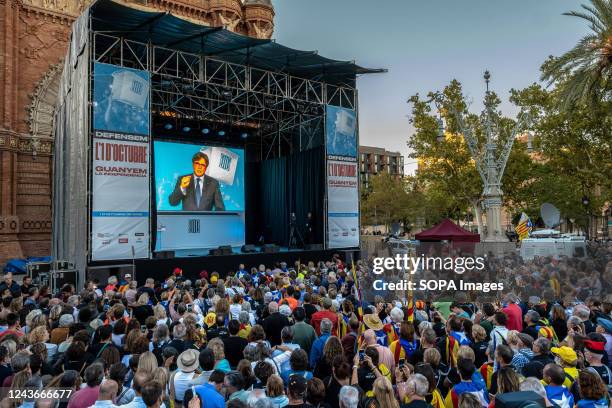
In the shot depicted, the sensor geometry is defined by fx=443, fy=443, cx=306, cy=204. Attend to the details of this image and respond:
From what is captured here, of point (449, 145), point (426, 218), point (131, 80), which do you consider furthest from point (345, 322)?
point (426, 218)

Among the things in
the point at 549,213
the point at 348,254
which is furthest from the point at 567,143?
the point at 348,254

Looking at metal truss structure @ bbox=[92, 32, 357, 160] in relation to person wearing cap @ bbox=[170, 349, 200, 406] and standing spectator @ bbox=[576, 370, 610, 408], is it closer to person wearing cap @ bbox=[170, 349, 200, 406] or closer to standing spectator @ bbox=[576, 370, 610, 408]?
person wearing cap @ bbox=[170, 349, 200, 406]

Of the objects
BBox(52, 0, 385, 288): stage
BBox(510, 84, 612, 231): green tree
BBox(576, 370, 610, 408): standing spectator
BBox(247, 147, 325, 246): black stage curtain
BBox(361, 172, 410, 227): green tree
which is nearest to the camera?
BBox(576, 370, 610, 408): standing spectator

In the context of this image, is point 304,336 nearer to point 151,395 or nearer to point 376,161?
point 151,395

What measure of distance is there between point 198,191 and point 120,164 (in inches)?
273

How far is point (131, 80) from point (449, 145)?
24849 millimetres

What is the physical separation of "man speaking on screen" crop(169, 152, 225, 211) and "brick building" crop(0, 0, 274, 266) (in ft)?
21.8

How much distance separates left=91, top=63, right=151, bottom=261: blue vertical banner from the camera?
15.1 m

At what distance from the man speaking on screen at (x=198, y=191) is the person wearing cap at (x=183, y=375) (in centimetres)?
1787

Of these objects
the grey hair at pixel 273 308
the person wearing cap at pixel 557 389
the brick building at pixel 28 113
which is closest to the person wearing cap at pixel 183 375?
the grey hair at pixel 273 308

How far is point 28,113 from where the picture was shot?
21.9 m

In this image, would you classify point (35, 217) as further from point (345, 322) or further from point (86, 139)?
point (345, 322)

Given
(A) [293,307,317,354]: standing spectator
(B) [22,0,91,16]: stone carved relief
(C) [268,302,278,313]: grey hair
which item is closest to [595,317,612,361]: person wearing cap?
(A) [293,307,317,354]: standing spectator

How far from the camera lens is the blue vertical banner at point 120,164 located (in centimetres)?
1513
